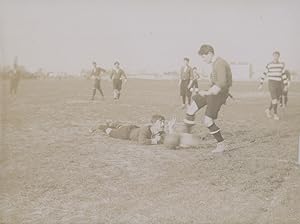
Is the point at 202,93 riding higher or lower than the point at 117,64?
lower

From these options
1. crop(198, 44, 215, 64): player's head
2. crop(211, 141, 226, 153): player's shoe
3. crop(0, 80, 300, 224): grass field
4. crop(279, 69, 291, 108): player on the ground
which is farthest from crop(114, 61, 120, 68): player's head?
crop(279, 69, 291, 108): player on the ground

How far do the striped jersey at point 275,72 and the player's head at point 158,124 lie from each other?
2.15 feet

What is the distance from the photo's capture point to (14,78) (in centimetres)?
224

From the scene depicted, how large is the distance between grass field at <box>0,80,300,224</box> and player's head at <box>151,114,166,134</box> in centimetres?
4

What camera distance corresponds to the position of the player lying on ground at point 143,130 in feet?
7.64

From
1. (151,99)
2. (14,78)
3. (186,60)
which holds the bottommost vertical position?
(151,99)

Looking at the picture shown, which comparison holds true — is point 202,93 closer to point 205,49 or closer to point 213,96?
point 213,96

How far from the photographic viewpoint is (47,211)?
204 cm

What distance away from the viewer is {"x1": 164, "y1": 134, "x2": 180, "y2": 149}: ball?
2.32 meters

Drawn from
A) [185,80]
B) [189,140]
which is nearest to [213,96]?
[185,80]

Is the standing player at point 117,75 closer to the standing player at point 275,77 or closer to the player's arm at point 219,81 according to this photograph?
the player's arm at point 219,81

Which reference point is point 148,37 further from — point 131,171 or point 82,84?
point 131,171

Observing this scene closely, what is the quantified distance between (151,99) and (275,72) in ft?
2.54

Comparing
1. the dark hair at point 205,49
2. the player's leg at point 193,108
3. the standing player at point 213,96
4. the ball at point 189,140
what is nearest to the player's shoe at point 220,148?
the standing player at point 213,96
